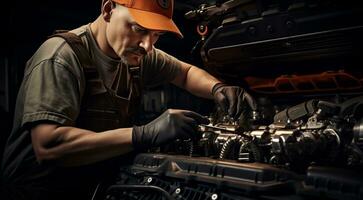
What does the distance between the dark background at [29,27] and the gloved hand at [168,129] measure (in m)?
0.92

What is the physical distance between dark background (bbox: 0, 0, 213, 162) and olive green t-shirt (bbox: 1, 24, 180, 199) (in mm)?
330

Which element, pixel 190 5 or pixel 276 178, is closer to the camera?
pixel 276 178

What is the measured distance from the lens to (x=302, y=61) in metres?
1.82

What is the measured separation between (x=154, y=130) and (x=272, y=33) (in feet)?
2.34

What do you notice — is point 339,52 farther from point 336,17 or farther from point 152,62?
point 152,62

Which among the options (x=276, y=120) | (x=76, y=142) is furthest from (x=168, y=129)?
(x=276, y=120)

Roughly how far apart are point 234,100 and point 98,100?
0.73 meters

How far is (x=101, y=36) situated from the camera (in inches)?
76.5

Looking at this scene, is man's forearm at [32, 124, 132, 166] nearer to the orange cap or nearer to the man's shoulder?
the man's shoulder

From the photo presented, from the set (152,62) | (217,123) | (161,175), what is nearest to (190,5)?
(152,62)

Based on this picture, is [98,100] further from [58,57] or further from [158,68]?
[158,68]

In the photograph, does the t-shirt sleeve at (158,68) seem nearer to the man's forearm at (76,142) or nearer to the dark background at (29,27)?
the dark background at (29,27)

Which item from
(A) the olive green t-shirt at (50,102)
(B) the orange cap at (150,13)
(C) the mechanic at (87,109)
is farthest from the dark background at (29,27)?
(B) the orange cap at (150,13)

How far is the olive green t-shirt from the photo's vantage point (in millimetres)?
Result: 1631
